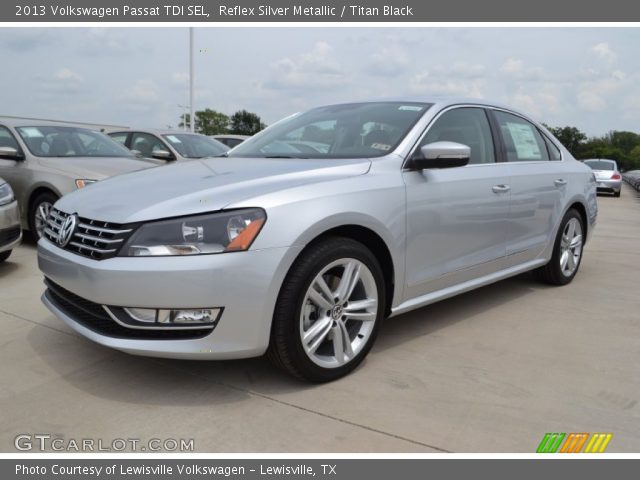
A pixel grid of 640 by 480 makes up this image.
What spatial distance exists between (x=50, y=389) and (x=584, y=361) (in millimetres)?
2882

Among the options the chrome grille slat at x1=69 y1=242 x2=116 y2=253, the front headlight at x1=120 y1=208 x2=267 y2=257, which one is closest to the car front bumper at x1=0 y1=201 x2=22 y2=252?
the chrome grille slat at x1=69 y1=242 x2=116 y2=253

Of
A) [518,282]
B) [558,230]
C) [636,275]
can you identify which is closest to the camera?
[558,230]

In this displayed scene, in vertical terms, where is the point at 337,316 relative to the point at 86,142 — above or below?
below

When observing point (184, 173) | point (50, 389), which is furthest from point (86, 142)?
point (50, 389)

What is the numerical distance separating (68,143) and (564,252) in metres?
5.61

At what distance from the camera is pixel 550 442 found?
94.5 inches

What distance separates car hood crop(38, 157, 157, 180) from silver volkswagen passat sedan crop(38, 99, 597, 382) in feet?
9.16

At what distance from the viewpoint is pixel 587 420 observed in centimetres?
258

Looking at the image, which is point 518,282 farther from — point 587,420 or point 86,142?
point 86,142

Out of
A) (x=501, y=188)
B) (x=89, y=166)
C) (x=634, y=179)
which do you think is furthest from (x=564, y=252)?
(x=634, y=179)

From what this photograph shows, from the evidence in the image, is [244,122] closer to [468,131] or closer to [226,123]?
[226,123]

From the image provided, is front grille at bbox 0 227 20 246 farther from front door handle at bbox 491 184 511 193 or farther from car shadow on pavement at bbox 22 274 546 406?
front door handle at bbox 491 184 511 193
